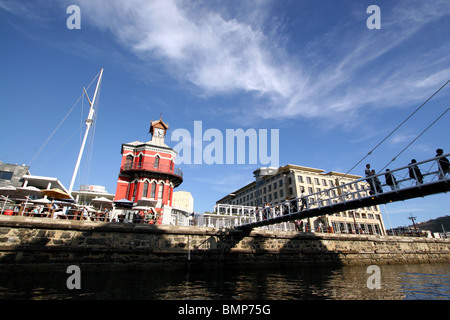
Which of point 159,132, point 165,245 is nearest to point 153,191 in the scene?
point 159,132

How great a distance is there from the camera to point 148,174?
2791 cm

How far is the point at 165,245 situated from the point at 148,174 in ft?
42.4

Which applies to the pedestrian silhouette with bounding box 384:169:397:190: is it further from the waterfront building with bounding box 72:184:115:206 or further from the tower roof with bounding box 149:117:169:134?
the waterfront building with bounding box 72:184:115:206

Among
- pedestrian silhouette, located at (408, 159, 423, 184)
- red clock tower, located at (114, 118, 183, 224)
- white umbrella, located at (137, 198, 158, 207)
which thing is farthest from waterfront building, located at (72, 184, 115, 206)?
pedestrian silhouette, located at (408, 159, 423, 184)

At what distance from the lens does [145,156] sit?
28859mm

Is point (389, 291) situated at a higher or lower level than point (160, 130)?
lower

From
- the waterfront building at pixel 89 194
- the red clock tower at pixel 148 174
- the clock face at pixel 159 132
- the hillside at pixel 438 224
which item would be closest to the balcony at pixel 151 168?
the red clock tower at pixel 148 174

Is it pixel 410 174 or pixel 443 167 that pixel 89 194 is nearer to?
pixel 410 174

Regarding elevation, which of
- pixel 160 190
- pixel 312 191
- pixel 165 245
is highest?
pixel 312 191

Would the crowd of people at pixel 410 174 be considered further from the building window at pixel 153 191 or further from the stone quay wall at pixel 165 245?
the building window at pixel 153 191

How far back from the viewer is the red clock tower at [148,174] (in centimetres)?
2744
